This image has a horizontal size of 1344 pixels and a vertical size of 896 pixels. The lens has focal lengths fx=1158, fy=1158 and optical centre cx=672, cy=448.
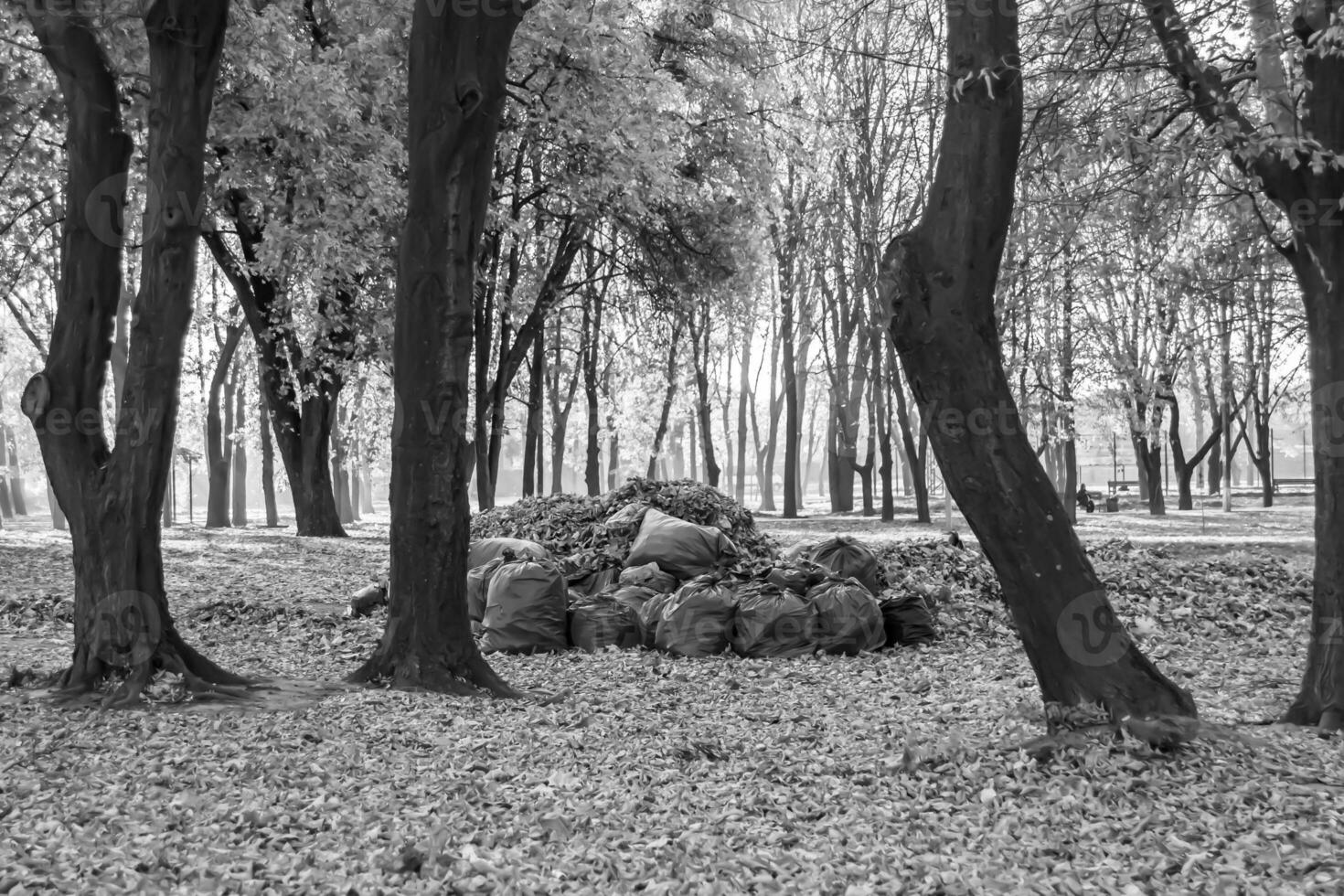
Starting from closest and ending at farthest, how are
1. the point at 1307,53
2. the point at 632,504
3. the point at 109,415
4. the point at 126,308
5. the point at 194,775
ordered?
the point at 194,775
the point at 1307,53
the point at 632,504
the point at 126,308
the point at 109,415

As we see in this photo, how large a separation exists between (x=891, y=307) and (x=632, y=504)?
6664 mm

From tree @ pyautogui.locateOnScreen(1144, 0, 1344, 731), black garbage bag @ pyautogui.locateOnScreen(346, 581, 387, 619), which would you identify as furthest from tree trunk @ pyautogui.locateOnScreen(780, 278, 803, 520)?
tree @ pyautogui.locateOnScreen(1144, 0, 1344, 731)

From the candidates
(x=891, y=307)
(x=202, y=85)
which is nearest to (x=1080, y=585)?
(x=891, y=307)

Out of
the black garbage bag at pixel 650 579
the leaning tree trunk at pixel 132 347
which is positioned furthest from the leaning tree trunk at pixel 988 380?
the black garbage bag at pixel 650 579

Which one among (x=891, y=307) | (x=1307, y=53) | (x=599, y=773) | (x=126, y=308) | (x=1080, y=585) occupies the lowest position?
(x=599, y=773)

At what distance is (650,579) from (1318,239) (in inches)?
210

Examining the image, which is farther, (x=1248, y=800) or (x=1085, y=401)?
(x=1085, y=401)

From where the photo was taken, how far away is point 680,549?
9547 millimetres

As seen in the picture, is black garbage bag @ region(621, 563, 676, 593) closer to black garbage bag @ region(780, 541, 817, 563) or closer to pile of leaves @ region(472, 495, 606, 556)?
black garbage bag @ region(780, 541, 817, 563)

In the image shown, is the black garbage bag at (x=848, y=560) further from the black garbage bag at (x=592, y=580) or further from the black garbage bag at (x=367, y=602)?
the black garbage bag at (x=367, y=602)

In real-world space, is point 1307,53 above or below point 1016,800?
above

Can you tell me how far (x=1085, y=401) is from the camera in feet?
91.9

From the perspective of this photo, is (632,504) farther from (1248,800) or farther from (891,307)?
(1248,800)

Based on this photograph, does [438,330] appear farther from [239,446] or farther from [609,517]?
[239,446]
